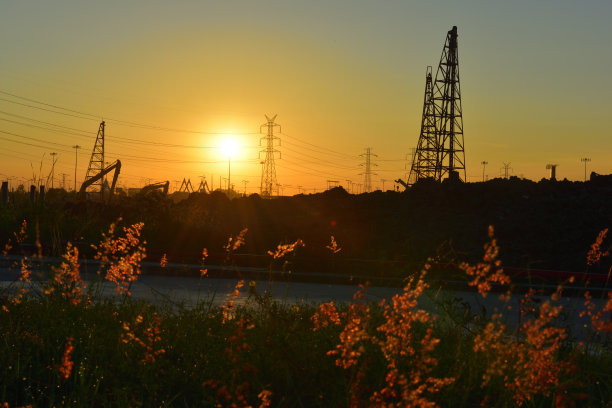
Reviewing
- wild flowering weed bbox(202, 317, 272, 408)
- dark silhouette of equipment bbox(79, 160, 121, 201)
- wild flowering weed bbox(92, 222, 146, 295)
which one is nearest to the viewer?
wild flowering weed bbox(202, 317, 272, 408)

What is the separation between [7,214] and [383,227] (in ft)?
34.1

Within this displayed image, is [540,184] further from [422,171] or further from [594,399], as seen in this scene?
[422,171]

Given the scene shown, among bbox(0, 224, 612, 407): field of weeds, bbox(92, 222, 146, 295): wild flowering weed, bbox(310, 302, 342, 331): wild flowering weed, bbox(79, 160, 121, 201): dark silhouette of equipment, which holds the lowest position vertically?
bbox(0, 224, 612, 407): field of weeds

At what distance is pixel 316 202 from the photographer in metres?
21.5

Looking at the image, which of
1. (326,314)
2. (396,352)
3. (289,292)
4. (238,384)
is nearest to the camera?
(396,352)

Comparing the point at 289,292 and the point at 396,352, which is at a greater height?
the point at 396,352

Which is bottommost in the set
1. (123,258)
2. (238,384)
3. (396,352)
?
(238,384)

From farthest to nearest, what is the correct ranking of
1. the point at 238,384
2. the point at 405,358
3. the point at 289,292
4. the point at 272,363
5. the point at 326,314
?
the point at 289,292 → the point at 405,358 → the point at 326,314 → the point at 272,363 → the point at 238,384

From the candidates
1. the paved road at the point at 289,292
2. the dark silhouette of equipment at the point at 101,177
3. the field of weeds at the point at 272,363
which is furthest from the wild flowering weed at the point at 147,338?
the dark silhouette of equipment at the point at 101,177

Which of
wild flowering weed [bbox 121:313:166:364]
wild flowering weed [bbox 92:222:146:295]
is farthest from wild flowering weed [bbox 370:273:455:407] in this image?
wild flowering weed [bbox 92:222:146:295]

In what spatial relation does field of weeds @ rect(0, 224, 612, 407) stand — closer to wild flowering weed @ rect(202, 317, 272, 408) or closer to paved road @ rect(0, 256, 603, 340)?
wild flowering weed @ rect(202, 317, 272, 408)

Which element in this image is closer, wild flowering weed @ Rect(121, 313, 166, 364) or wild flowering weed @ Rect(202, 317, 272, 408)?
wild flowering weed @ Rect(202, 317, 272, 408)

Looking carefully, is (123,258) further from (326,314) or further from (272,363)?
(326,314)

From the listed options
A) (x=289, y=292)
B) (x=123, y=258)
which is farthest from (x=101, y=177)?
(x=123, y=258)
